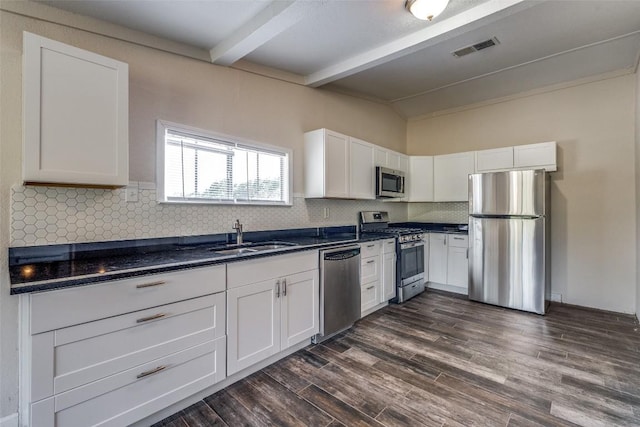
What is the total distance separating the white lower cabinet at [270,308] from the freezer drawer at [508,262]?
2.43 metres

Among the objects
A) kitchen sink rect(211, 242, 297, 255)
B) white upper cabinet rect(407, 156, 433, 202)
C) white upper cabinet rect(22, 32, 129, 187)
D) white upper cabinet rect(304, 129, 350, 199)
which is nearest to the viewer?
white upper cabinet rect(22, 32, 129, 187)

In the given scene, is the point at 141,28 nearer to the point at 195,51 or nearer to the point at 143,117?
the point at 195,51

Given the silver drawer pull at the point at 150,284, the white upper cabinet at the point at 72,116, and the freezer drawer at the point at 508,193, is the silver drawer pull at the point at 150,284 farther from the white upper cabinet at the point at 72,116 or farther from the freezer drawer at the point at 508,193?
the freezer drawer at the point at 508,193

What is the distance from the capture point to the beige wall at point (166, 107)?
1.72 m

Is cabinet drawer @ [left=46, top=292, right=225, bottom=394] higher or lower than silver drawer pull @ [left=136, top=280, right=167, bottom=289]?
lower

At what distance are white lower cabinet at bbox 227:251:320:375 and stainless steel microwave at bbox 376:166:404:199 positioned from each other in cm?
183

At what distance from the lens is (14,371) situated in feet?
5.59

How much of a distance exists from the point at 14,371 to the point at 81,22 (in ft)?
7.42

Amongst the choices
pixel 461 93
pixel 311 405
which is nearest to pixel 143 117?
pixel 311 405

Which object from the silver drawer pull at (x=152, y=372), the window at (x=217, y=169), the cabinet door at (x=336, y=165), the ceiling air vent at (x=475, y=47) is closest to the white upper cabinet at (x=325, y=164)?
the cabinet door at (x=336, y=165)

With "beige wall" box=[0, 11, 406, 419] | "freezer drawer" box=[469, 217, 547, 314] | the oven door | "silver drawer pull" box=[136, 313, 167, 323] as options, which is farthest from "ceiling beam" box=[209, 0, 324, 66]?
"freezer drawer" box=[469, 217, 547, 314]

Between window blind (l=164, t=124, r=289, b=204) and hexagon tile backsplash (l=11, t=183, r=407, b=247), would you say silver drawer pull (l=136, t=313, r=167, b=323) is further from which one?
window blind (l=164, t=124, r=289, b=204)

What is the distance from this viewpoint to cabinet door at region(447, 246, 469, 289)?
163 inches

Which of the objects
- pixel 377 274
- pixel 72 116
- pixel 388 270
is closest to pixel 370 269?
pixel 377 274
